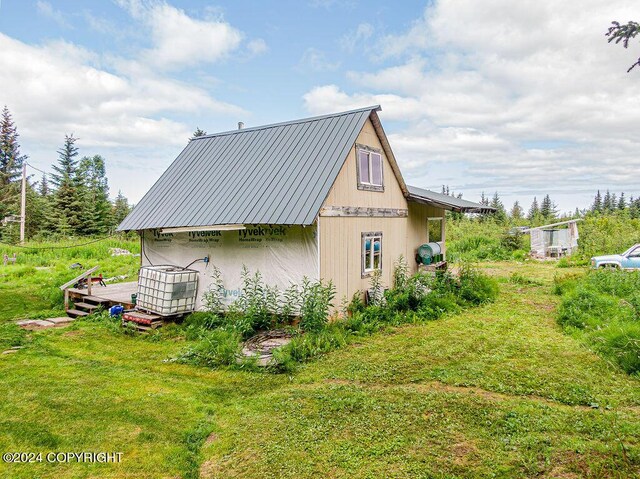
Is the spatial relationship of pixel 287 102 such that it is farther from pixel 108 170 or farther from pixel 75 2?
pixel 108 170

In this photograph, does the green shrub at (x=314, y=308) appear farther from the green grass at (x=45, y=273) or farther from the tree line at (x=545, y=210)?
the tree line at (x=545, y=210)

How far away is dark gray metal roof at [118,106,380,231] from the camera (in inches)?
354

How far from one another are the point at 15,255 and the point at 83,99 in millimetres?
10268

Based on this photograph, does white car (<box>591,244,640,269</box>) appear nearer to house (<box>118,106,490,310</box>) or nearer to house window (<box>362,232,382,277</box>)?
house (<box>118,106,490,310</box>)

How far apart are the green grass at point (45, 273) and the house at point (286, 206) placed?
3.47m

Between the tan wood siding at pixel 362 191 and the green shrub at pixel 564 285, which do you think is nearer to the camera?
the tan wood siding at pixel 362 191

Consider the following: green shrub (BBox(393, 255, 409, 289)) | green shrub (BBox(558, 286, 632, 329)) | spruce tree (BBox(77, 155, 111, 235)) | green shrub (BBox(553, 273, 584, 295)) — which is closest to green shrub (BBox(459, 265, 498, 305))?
green shrub (BBox(393, 255, 409, 289))

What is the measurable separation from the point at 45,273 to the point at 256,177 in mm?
11599

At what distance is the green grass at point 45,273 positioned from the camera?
37.7ft

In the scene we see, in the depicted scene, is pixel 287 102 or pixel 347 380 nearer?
pixel 347 380

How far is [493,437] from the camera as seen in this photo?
4.14 metres

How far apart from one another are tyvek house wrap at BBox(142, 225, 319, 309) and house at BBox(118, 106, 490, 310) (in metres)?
0.03

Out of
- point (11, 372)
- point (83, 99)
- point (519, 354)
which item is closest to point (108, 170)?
point (83, 99)

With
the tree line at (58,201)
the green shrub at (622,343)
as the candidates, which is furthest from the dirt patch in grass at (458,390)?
the tree line at (58,201)
